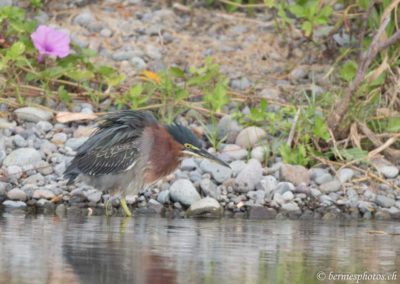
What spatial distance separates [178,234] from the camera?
8.70 meters

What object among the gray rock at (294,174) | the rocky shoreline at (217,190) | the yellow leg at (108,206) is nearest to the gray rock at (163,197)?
the rocky shoreline at (217,190)

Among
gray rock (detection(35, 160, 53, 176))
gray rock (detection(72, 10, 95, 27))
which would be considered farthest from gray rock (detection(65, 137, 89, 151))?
gray rock (detection(72, 10, 95, 27))

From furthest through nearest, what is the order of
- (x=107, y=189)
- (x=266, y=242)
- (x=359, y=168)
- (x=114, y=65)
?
(x=114, y=65)
(x=359, y=168)
(x=107, y=189)
(x=266, y=242)

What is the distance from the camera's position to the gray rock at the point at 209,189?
10328 mm

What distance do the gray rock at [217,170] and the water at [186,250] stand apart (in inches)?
38.6

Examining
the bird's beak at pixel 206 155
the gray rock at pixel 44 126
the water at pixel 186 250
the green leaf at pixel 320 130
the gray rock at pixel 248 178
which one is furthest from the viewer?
the gray rock at pixel 44 126

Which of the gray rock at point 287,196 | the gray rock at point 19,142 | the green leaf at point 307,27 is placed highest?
the green leaf at point 307,27

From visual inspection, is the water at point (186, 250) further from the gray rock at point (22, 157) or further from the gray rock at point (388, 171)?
the gray rock at point (22, 157)

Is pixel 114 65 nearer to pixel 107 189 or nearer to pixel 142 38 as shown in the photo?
pixel 142 38

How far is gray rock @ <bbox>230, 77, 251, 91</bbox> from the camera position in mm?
12578

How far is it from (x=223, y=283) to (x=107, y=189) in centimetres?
380

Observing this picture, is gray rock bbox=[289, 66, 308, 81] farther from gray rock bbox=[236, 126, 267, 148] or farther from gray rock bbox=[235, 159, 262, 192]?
gray rock bbox=[235, 159, 262, 192]

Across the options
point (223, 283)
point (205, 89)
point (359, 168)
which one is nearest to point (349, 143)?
point (359, 168)

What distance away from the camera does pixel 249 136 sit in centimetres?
1132
